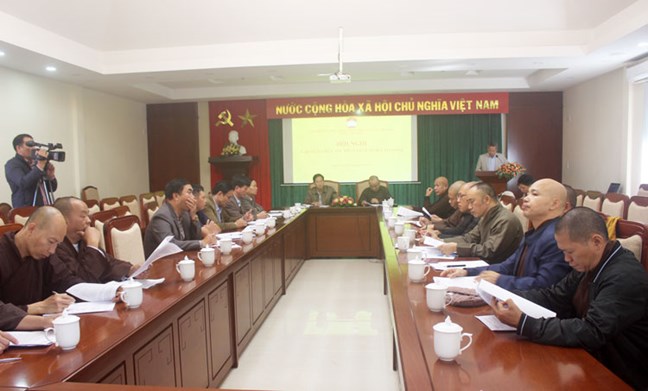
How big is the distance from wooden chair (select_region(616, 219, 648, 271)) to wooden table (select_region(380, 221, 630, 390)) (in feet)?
2.90

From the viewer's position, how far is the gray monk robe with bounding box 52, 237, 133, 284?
2.31m

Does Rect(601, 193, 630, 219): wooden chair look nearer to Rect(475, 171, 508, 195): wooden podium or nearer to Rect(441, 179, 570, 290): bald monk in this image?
Rect(475, 171, 508, 195): wooden podium

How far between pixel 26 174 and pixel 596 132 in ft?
25.7

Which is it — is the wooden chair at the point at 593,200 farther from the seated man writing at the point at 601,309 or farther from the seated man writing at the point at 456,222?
the seated man writing at the point at 601,309

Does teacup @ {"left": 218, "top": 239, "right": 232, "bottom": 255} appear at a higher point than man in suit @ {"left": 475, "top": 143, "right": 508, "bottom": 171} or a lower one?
lower

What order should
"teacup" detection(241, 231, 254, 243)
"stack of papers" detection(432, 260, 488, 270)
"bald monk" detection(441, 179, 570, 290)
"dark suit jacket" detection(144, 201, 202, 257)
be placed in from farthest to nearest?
"teacup" detection(241, 231, 254, 243) < "dark suit jacket" detection(144, 201, 202, 257) < "stack of papers" detection(432, 260, 488, 270) < "bald monk" detection(441, 179, 570, 290)

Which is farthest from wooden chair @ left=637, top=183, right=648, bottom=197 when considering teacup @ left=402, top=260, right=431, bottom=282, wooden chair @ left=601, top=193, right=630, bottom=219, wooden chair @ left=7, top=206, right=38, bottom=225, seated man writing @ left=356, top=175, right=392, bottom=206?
wooden chair @ left=7, top=206, right=38, bottom=225

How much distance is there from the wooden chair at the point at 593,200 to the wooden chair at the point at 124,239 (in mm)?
4524

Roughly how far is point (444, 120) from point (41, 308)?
8.50 m

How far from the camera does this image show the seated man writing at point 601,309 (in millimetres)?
1428

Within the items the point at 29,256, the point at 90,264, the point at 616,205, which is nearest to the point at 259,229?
the point at 90,264

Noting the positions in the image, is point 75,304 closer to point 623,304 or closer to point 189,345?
point 189,345

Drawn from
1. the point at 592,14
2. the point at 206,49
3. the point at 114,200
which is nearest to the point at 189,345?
the point at 114,200

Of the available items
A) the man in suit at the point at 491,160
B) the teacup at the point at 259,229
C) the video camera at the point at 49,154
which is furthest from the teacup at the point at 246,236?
the man in suit at the point at 491,160
